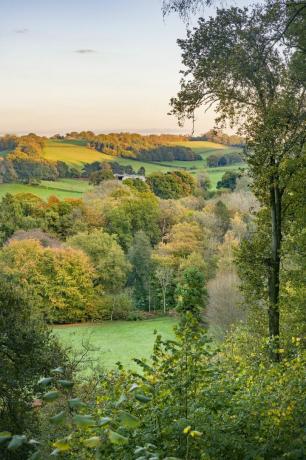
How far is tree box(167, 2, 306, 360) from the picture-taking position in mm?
9141

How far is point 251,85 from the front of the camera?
33.1 ft

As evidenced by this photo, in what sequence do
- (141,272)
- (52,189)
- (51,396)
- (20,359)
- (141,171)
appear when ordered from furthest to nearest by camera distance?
1. (141,171)
2. (52,189)
3. (141,272)
4. (20,359)
5. (51,396)

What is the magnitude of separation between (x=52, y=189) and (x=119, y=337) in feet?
125

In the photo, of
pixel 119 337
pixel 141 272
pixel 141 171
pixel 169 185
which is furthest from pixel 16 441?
pixel 141 171

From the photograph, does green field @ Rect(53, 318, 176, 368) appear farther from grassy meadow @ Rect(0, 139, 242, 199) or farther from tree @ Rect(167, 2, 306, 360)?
grassy meadow @ Rect(0, 139, 242, 199)

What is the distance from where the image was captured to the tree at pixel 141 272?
48.8 m

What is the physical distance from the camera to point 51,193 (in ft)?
232

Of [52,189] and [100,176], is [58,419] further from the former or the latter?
[100,176]

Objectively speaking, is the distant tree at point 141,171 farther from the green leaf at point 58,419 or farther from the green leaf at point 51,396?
the green leaf at point 58,419

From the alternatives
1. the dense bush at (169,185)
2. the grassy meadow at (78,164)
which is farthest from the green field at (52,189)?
the dense bush at (169,185)

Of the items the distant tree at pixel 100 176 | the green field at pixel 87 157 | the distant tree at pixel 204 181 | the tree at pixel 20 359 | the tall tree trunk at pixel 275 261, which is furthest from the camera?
the green field at pixel 87 157

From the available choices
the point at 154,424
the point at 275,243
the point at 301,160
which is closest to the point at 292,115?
the point at 301,160

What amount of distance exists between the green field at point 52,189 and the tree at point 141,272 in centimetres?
2390

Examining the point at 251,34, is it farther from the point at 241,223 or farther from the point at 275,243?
the point at 241,223
